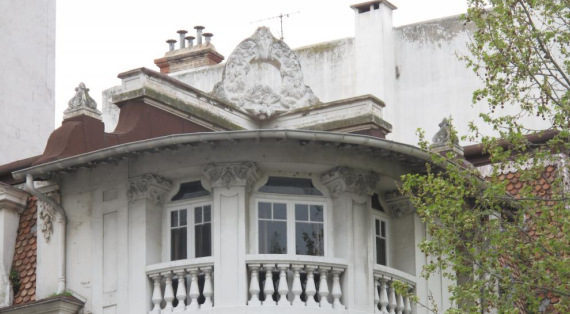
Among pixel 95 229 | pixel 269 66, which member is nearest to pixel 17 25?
pixel 269 66

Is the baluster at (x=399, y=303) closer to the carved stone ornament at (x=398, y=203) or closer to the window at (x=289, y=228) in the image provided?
the window at (x=289, y=228)

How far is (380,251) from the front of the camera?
32.8 metres

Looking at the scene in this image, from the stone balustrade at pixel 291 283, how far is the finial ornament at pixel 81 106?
14.9 ft

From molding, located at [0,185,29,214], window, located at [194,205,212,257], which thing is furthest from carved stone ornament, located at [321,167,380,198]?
molding, located at [0,185,29,214]

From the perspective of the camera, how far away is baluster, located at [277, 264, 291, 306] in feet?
102

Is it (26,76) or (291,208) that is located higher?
(26,76)

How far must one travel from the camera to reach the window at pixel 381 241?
32.7m

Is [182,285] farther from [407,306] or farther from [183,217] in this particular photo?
[407,306]

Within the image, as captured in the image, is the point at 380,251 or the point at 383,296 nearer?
the point at 383,296

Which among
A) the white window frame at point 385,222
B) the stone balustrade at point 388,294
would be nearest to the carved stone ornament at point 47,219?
the white window frame at point 385,222

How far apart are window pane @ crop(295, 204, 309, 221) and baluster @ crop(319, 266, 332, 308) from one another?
112 centimetres

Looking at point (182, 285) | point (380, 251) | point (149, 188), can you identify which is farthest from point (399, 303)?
point (149, 188)

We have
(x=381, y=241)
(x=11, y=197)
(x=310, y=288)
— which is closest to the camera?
(x=310, y=288)

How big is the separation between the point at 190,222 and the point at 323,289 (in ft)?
8.73
